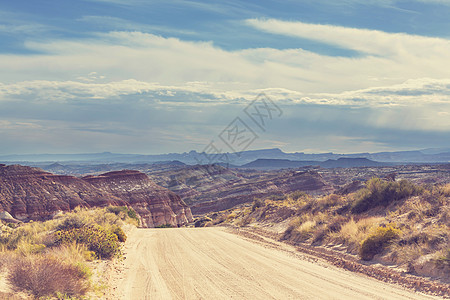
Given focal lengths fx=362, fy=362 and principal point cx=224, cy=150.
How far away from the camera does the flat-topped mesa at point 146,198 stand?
7238 cm

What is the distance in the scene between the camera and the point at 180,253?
16.5m

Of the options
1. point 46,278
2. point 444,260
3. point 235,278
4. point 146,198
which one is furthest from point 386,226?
point 146,198

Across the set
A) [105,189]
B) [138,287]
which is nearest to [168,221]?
[105,189]

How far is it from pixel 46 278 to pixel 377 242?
11.9 metres

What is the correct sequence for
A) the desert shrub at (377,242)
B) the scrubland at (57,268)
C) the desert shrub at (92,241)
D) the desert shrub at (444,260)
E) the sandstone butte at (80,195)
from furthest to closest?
the sandstone butte at (80,195) < the desert shrub at (377,242) < the desert shrub at (92,241) < the desert shrub at (444,260) < the scrubland at (57,268)

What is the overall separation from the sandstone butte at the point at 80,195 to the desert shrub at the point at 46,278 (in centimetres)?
4974

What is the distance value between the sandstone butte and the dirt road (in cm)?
4647

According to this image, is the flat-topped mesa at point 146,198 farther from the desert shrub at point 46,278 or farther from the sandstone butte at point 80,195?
the desert shrub at point 46,278

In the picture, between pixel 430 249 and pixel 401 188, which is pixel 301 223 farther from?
pixel 430 249

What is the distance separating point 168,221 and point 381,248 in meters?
63.0

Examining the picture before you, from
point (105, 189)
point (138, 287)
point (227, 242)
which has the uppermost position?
point (138, 287)

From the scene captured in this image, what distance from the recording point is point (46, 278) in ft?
27.3

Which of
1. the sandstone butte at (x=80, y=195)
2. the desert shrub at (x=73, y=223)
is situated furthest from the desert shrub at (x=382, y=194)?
the sandstone butte at (x=80, y=195)

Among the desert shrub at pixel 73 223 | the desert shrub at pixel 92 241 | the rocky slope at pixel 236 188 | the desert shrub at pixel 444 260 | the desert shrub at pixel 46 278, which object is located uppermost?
the desert shrub at pixel 444 260
